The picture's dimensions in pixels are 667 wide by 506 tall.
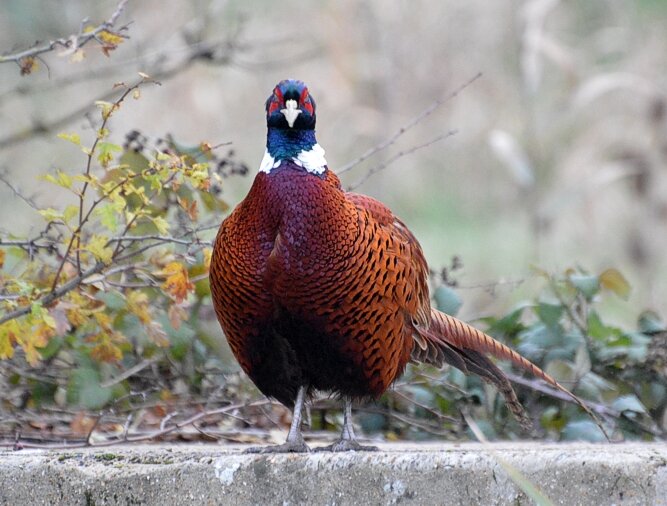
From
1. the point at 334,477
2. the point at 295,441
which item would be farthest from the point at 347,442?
the point at 334,477

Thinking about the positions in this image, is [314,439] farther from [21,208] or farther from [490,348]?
[21,208]

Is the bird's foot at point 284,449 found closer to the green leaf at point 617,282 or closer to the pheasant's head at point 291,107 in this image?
the pheasant's head at point 291,107

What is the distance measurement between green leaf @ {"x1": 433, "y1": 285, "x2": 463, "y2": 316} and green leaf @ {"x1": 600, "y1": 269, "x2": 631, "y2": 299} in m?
0.72

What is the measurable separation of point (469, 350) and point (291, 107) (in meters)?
1.22

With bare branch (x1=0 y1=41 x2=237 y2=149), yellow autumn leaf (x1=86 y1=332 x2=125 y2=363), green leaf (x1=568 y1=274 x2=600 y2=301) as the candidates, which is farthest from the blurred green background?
yellow autumn leaf (x1=86 y1=332 x2=125 y2=363)

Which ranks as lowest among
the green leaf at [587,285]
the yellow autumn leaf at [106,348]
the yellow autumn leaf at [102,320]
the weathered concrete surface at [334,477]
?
the weathered concrete surface at [334,477]

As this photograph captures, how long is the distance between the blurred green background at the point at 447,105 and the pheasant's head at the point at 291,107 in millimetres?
1969

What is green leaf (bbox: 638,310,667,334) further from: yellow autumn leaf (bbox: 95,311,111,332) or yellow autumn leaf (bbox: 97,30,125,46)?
yellow autumn leaf (bbox: 97,30,125,46)

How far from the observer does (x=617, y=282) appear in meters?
5.04

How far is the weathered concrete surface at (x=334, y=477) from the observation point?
274 cm

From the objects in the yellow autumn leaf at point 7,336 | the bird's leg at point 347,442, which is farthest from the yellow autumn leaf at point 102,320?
the bird's leg at point 347,442

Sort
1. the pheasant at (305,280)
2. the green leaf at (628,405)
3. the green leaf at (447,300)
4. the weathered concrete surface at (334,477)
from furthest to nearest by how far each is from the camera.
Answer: the green leaf at (447,300) → the green leaf at (628,405) → the pheasant at (305,280) → the weathered concrete surface at (334,477)

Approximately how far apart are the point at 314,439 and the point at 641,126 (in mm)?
4045

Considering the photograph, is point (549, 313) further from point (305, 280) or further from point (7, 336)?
point (7, 336)
